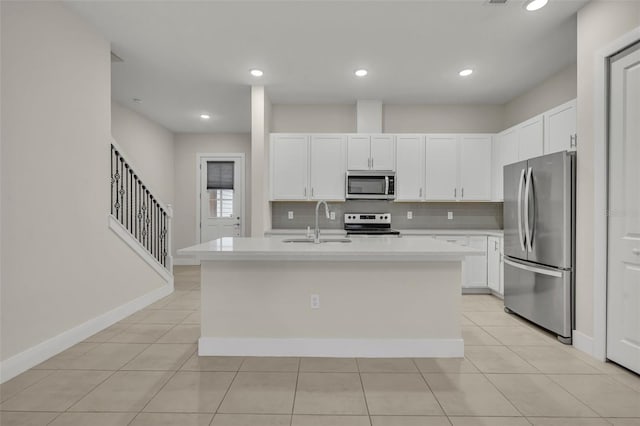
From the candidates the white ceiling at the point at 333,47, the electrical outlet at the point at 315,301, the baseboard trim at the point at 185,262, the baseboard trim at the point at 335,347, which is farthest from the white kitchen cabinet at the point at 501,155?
the baseboard trim at the point at 185,262

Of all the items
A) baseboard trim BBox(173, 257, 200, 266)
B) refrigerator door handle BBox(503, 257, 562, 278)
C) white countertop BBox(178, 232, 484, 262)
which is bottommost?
baseboard trim BBox(173, 257, 200, 266)

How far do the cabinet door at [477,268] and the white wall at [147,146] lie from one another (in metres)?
4.67

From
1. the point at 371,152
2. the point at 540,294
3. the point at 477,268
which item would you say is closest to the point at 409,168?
the point at 371,152

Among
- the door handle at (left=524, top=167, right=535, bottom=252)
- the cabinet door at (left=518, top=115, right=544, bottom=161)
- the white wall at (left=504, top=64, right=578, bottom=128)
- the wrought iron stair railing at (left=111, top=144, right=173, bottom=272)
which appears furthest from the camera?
the wrought iron stair railing at (left=111, top=144, right=173, bottom=272)

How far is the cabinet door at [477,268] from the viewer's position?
486cm

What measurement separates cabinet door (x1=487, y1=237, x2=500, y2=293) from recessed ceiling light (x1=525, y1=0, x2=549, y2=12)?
9.20 feet

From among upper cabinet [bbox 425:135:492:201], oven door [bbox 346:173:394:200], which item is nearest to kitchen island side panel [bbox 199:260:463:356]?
oven door [bbox 346:173:394:200]

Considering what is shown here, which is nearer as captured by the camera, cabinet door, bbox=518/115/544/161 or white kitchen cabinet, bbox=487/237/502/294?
cabinet door, bbox=518/115/544/161

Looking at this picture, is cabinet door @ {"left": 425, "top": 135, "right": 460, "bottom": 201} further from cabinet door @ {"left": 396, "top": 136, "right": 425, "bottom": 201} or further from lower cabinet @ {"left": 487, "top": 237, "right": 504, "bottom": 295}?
lower cabinet @ {"left": 487, "top": 237, "right": 504, "bottom": 295}

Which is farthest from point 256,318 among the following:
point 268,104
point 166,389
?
point 268,104

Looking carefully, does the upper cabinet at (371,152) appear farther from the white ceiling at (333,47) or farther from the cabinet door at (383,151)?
the white ceiling at (333,47)

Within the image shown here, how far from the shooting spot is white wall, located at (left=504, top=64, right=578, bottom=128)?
4.04 metres

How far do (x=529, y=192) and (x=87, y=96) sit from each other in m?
4.33

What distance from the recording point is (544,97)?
14.7ft
